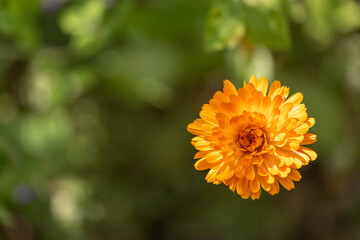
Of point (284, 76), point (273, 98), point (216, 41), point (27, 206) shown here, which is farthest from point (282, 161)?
point (27, 206)

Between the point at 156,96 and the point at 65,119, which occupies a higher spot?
the point at 156,96

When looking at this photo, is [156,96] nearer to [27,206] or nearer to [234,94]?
[27,206]

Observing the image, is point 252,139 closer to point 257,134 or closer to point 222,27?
point 257,134

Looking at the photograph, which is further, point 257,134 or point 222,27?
point 222,27

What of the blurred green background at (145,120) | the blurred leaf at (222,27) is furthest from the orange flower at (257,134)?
the blurred green background at (145,120)

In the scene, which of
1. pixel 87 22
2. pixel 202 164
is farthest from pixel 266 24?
pixel 87 22

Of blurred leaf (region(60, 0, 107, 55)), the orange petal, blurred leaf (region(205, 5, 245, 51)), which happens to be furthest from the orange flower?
blurred leaf (region(60, 0, 107, 55))

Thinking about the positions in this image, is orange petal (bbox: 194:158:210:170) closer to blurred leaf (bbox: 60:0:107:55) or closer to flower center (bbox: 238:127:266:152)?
flower center (bbox: 238:127:266:152)
